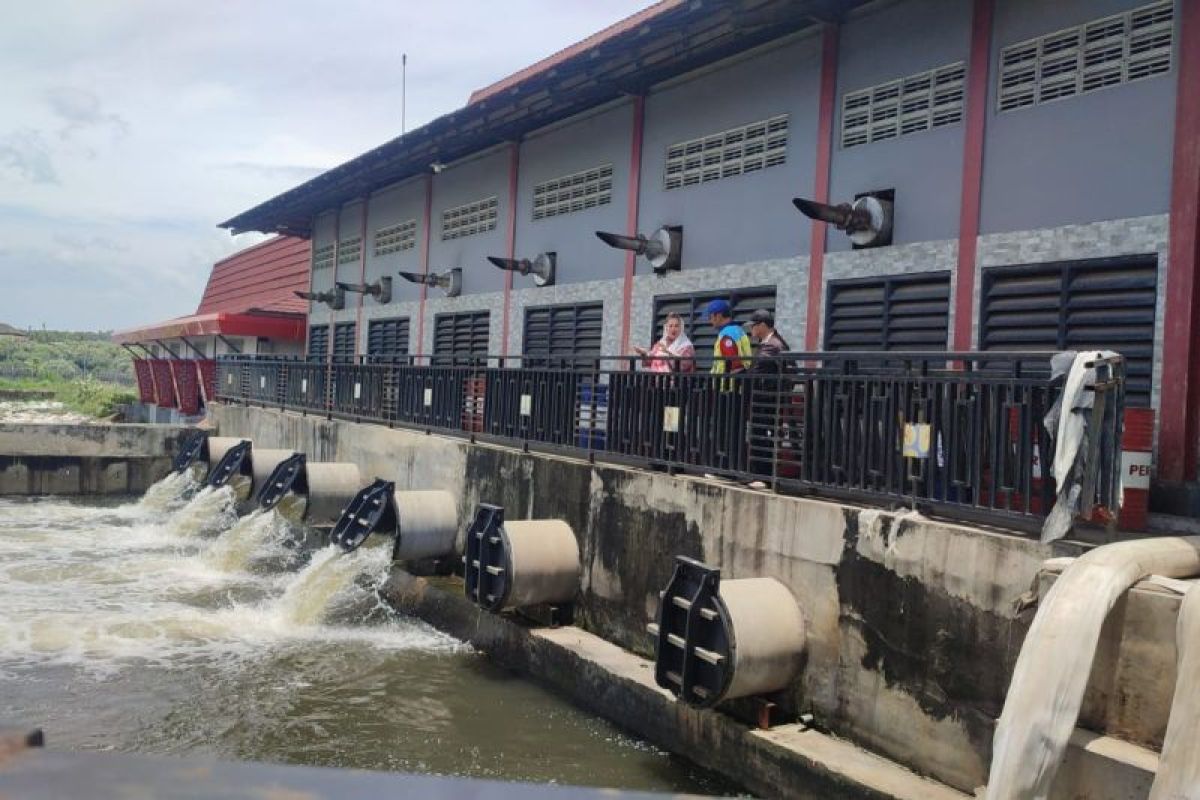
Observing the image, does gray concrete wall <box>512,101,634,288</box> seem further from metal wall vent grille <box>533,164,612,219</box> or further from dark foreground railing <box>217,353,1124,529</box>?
dark foreground railing <box>217,353,1124,529</box>

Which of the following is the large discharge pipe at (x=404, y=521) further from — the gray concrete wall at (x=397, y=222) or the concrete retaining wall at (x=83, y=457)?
the concrete retaining wall at (x=83, y=457)

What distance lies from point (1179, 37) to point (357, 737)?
7.73 metres

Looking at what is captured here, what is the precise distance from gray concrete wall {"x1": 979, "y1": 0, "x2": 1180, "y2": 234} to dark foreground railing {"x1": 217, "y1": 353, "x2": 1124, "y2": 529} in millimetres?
1323

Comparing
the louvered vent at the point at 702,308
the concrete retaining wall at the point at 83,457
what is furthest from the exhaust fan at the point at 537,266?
the concrete retaining wall at the point at 83,457

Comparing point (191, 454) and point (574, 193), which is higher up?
point (574, 193)

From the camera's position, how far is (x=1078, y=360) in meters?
4.81

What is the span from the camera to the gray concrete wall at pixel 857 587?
196 inches

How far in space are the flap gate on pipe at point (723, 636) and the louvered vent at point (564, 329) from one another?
7.18m

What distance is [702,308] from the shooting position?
1112 cm

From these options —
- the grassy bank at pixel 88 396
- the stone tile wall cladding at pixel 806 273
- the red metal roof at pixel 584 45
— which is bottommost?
the grassy bank at pixel 88 396

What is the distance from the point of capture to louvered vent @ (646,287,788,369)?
10.5 m

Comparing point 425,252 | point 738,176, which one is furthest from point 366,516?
point 425,252

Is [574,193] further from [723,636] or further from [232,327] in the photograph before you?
[232,327]

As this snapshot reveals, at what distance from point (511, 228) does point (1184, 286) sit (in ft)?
34.4
